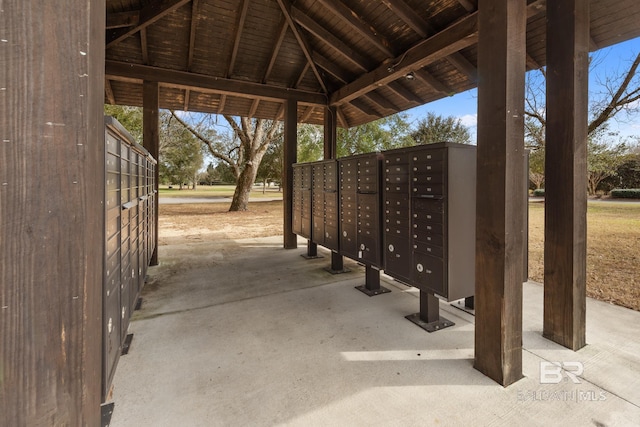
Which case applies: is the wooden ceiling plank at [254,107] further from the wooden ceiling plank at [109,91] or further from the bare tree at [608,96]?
the bare tree at [608,96]

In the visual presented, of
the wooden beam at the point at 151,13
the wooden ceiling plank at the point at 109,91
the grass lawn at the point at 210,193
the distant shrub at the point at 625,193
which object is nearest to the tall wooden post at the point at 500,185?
the wooden beam at the point at 151,13

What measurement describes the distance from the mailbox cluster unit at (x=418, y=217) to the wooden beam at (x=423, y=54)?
1.62 m

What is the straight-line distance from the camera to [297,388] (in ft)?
5.64

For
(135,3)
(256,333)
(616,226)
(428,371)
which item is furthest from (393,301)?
(616,226)

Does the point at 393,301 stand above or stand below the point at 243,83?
below

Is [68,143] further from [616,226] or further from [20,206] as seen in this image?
[616,226]

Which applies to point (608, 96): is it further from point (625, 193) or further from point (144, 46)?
point (625, 193)

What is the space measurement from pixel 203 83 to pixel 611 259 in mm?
6409

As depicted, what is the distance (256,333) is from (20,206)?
199cm

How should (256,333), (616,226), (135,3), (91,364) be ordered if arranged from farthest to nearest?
1. (616,226)
2. (135,3)
3. (256,333)
4. (91,364)

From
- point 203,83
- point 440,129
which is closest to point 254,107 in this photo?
point 203,83

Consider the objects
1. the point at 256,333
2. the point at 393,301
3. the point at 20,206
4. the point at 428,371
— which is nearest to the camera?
the point at 20,206

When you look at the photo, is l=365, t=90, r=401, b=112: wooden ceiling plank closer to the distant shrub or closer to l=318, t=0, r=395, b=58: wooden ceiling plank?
l=318, t=0, r=395, b=58: wooden ceiling plank

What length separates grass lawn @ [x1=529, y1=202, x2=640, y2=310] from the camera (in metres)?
3.06
